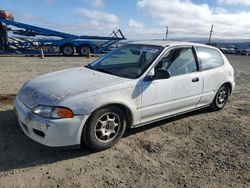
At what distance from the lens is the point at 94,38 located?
73.3 ft

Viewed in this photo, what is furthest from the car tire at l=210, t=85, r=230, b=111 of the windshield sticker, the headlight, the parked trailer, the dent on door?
the parked trailer

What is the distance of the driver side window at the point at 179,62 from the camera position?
15.1 ft

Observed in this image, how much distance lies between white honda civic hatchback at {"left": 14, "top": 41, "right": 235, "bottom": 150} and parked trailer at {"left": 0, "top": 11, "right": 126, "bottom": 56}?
16.4 m

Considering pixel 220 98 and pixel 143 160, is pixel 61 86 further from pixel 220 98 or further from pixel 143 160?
pixel 220 98

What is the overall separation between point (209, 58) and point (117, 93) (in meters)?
2.60

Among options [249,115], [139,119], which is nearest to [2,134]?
[139,119]

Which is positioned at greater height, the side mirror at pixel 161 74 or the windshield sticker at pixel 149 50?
the windshield sticker at pixel 149 50

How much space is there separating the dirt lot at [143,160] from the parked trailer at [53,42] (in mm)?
16122

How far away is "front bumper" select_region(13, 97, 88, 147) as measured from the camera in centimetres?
335

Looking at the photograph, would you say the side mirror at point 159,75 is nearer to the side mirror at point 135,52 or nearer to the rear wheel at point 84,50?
the side mirror at point 135,52

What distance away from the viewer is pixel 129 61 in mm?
5023

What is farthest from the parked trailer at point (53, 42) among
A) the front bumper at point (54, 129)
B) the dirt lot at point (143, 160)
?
the front bumper at point (54, 129)

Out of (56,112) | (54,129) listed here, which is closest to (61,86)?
(56,112)

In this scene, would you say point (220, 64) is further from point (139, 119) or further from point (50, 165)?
point (50, 165)
